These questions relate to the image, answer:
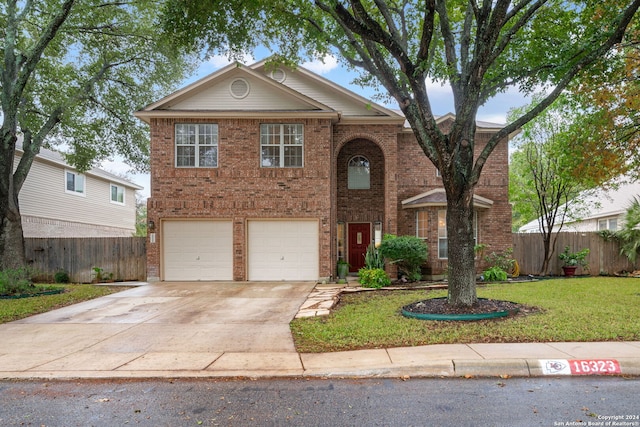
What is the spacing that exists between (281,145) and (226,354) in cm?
957

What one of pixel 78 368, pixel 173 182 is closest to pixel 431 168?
pixel 173 182

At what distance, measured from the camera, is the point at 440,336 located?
20.8 feet

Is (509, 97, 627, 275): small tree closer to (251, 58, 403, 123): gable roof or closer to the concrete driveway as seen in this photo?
(251, 58, 403, 123): gable roof

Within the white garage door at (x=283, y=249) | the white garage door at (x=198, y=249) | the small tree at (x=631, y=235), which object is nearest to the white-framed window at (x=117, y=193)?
the white garage door at (x=198, y=249)

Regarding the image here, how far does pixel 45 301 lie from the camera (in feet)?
34.3

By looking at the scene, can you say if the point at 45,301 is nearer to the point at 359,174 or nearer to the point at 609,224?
the point at 359,174

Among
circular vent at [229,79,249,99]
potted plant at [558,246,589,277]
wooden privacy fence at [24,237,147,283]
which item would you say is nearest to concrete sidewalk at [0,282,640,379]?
wooden privacy fence at [24,237,147,283]

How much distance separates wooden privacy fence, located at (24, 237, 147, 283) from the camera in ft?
50.3

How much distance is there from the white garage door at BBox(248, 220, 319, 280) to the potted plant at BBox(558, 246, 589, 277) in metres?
9.82

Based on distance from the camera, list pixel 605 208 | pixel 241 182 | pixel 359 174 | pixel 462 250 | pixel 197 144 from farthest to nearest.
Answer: pixel 605 208 → pixel 359 174 → pixel 197 144 → pixel 241 182 → pixel 462 250

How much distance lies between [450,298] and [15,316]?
902cm

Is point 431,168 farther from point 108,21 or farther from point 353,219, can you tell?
point 108,21

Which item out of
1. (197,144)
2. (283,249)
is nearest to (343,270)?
(283,249)

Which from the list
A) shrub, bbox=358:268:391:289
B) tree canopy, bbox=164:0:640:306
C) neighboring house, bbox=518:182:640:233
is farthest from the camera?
neighboring house, bbox=518:182:640:233
